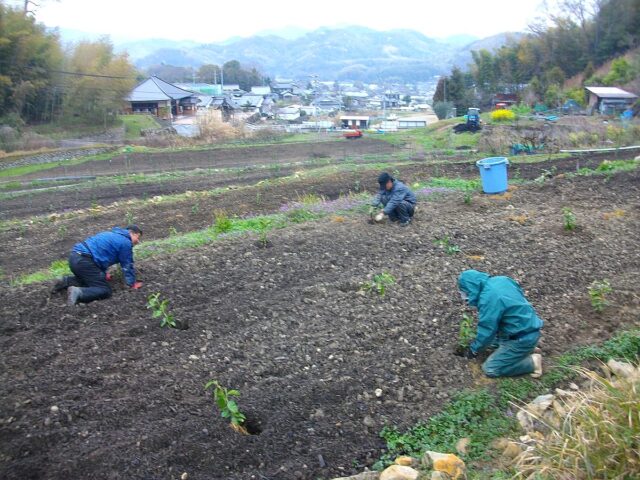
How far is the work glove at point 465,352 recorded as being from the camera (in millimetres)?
5508

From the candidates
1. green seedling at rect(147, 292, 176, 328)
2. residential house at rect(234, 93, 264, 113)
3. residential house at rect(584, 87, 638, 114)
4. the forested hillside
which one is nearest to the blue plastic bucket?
green seedling at rect(147, 292, 176, 328)

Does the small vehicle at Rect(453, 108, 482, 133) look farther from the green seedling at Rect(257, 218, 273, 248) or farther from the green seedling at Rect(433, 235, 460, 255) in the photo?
the green seedling at Rect(433, 235, 460, 255)

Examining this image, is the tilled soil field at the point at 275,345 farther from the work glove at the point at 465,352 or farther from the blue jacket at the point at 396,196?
the blue jacket at the point at 396,196

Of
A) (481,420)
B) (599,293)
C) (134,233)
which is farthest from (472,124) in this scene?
(481,420)

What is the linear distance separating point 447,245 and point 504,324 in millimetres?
3362

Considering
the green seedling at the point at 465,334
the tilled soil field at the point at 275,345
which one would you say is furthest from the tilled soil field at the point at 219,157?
the green seedling at the point at 465,334

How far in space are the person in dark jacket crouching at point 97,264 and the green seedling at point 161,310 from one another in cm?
64

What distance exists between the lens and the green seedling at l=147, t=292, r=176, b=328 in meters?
6.04

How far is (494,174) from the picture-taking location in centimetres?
1175

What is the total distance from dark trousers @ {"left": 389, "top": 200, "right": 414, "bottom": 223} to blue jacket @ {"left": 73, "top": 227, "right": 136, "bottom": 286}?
4438mm

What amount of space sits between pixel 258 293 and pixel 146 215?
6.77 m

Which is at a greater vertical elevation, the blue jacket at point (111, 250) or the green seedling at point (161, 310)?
the blue jacket at point (111, 250)

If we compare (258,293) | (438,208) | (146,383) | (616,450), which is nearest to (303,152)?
(438,208)

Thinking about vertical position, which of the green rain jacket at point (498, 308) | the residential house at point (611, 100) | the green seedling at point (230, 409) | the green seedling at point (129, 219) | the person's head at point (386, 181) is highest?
the residential house at point (611, 100)
